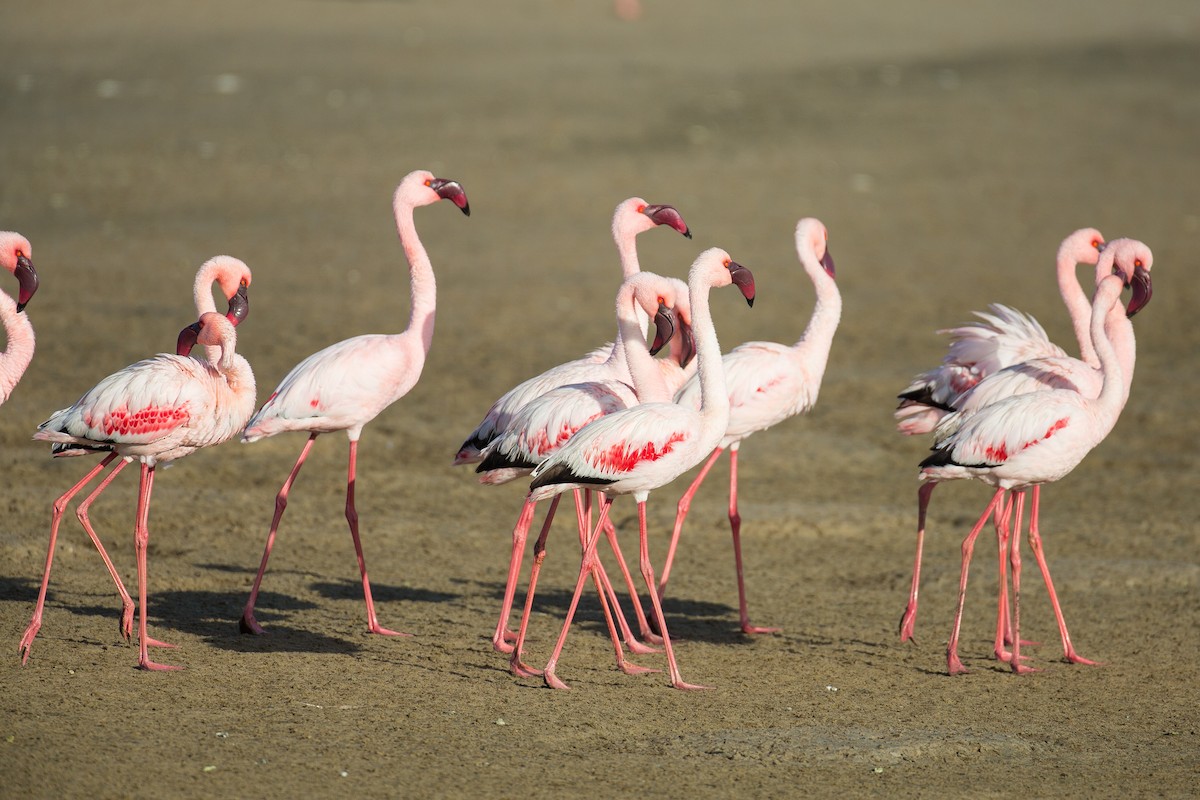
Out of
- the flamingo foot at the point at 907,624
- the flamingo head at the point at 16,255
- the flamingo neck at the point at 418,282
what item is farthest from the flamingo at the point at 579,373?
the flamingo head at the point at 16,255

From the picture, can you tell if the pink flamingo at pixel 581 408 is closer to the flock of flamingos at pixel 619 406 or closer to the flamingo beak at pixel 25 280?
the flock of flamingos at pixel 619 406

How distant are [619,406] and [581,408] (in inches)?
7.2

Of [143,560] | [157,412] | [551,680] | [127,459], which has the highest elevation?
[157,412]

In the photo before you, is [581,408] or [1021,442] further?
[1021,442]

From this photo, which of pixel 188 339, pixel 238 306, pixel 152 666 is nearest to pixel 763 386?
pixel 238 306

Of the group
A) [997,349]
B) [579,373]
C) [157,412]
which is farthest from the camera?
[997,349]

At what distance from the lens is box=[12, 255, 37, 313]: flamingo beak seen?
6.33 m

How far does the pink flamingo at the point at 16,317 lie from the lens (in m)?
6.36

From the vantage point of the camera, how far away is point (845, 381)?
35.1ft

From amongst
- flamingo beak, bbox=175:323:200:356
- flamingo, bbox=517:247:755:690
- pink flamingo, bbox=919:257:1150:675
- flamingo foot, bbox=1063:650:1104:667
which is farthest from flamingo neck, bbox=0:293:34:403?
flamingo foot, bbox=1063:650:1104:667

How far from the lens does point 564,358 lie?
10930 millimetres

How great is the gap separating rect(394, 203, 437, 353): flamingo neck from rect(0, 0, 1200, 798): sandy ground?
1.30 metres

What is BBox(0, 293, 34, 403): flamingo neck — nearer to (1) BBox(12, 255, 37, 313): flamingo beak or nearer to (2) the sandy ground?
(1) BBox(12, 255, 37, 313): flamingo beak

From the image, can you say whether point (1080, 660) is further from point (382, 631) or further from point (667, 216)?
point (382, 631)
